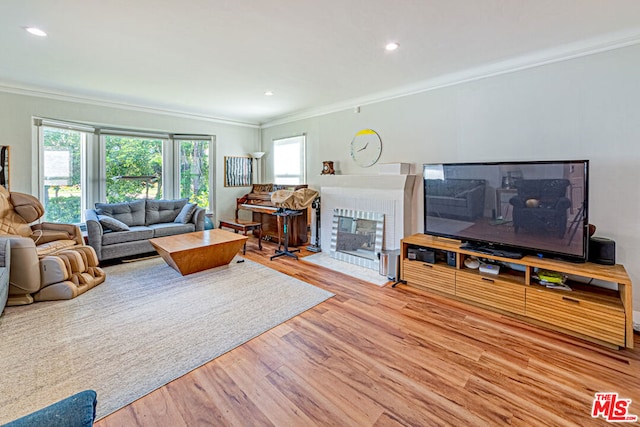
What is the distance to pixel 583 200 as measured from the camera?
2334mm

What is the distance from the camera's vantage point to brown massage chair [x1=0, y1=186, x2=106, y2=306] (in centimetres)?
275

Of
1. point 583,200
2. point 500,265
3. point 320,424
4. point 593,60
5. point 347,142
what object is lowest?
point 320,424

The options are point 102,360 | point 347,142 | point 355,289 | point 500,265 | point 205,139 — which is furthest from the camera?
point 205,139

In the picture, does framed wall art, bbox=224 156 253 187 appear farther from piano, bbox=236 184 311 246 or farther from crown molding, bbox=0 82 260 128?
crown molding, bbox=0 82 260 128

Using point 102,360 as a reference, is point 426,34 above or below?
above

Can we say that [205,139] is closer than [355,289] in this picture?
No

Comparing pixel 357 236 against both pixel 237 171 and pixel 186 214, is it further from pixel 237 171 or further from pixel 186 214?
pixel 237 171

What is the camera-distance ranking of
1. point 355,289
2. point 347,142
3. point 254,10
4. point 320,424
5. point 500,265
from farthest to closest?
point 347,142
point 355,289
point 500,265
point 254,10
point 320,424

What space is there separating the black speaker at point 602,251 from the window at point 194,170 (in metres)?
5.87

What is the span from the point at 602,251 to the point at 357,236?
8.70ft

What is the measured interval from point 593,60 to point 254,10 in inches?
120

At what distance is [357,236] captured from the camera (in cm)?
435

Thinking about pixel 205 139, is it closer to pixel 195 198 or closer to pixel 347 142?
pixel 195 198

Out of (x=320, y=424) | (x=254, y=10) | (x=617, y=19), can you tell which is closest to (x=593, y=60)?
(x=617, y=19)
